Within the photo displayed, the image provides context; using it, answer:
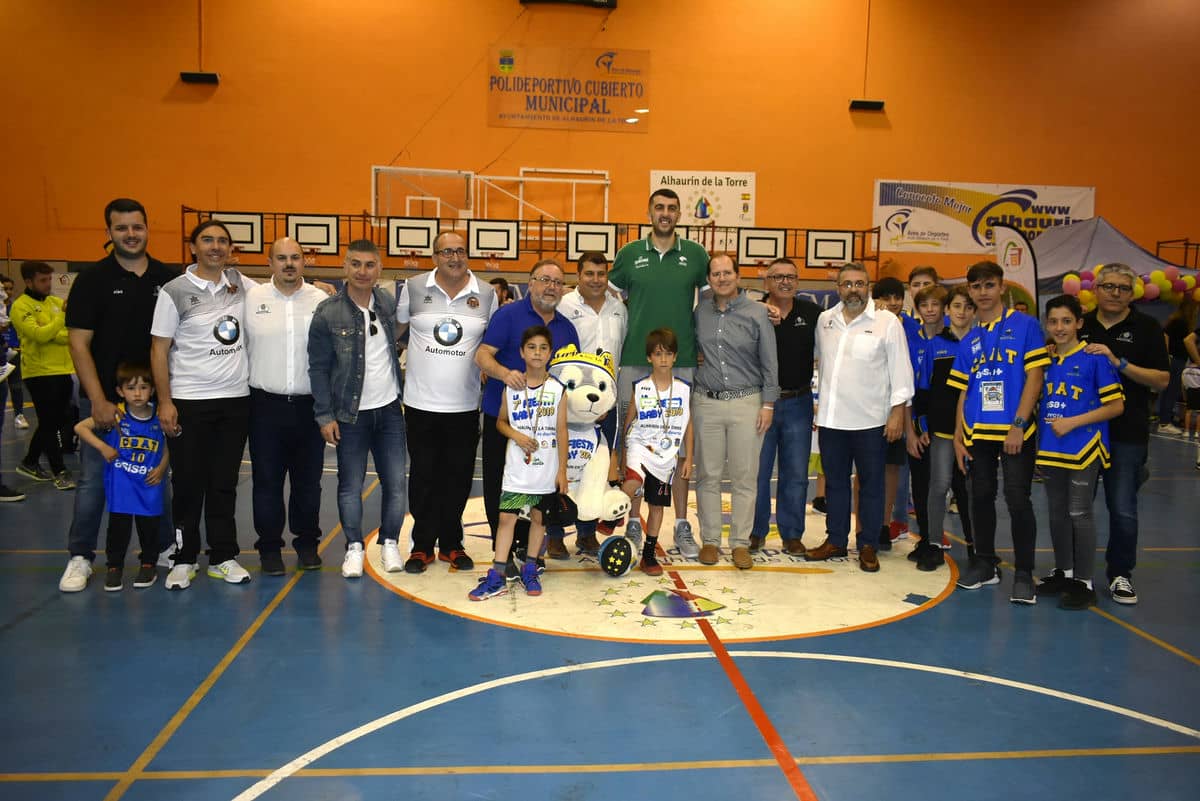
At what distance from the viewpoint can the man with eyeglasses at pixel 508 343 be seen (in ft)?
15.7

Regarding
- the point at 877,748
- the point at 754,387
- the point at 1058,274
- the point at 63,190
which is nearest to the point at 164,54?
the point at 63,190

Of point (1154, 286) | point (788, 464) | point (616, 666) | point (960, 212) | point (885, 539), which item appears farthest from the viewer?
point (960, 212)

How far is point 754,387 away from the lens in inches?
206

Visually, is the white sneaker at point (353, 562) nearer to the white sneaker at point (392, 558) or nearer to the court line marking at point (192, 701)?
the white sneaker at point (392, 558)

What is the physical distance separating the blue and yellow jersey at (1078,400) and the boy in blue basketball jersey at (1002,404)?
0.38ft

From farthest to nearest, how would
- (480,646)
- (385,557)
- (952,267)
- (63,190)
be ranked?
1. (952,267)
2. (63,190)
3. (385,557)
4. (480,646)

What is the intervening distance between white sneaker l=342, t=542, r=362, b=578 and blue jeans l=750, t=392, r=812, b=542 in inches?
100

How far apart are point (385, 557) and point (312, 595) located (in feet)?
1.81

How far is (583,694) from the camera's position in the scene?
3.44 meters

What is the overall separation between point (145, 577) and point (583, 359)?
2760 millimetres

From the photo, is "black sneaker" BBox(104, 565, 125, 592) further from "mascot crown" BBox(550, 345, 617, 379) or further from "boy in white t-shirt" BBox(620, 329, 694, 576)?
"boy in white t-shirt" BBox(620, 329, 694, 576)

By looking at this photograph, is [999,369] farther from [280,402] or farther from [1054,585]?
[280,402]

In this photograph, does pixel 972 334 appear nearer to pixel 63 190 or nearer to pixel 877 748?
pixel 877 748

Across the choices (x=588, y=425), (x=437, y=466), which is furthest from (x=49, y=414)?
(x=588, y=425)
